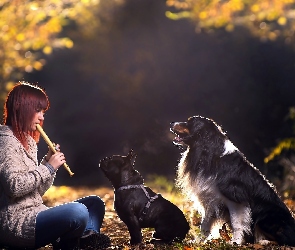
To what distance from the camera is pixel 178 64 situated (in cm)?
1332

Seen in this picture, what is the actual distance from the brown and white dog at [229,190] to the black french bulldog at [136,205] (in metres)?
0.48

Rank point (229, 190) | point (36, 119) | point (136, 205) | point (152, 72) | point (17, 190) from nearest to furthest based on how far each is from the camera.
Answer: point (17, 190) → point (36, 119) → point (136, 205) → point (229, 190) → point (152, 72)

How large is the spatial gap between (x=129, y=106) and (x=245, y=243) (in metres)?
7.88

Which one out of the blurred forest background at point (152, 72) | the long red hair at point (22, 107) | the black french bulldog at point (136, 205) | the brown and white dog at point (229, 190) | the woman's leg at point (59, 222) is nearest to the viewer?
the woman's leg at point (59, 222)

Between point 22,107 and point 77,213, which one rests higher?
point 22,107

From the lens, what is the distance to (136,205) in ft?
17.2

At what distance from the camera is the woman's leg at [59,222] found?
14.4 ft

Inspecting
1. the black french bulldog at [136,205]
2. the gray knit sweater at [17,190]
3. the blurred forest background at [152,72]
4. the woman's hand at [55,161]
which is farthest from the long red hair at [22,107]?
the blurred forest background at [152,72]

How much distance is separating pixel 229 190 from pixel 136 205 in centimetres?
94

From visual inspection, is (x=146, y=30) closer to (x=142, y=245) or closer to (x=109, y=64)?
(x=109, y=64)

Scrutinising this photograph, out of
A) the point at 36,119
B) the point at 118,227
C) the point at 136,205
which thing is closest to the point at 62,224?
the point at 36,119

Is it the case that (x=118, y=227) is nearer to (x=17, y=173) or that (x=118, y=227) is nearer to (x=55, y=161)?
(x=55, y=161)

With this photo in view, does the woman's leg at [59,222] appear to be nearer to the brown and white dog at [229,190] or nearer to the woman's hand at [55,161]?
the woman's hand at [55,161]

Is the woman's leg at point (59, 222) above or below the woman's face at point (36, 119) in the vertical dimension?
below
